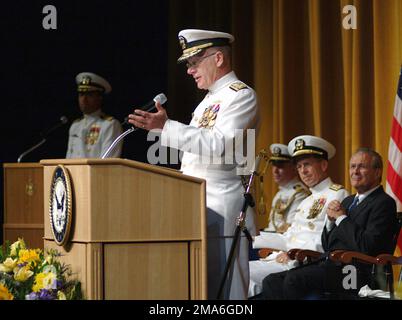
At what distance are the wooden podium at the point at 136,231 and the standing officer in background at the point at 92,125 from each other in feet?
15.1

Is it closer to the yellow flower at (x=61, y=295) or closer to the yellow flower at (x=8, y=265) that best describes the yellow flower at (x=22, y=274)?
the yellow flower at (x=8, y=265)

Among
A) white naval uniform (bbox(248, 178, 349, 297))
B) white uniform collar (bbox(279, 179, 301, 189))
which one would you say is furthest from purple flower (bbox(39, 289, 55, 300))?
white uniform collar (bbox(279, 179, 301, 189))

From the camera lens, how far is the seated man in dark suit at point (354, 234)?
4.82 metres

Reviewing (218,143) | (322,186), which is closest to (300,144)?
(322,186)

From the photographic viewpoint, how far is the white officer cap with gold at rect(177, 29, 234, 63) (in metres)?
4.02

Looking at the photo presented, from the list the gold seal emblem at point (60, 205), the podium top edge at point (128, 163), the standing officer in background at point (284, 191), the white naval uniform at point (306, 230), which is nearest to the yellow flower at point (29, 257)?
the gold seal emblem at point (60, 205)

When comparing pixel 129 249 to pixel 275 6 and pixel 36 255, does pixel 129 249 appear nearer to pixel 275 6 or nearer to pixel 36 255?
pixel 36 255

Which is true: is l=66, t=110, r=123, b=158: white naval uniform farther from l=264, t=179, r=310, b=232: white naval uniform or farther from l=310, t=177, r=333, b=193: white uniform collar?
l=310, t=177, r=333, b=193: white uniform collar

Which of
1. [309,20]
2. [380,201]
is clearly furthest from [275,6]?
[380,201]

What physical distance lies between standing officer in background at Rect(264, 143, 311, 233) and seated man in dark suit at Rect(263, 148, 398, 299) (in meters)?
1.49

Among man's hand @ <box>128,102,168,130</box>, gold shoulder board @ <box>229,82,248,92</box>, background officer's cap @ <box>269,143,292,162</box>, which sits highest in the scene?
gold shoulder board @ <box>229,82,248,92</box>

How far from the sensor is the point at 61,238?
11.6ft

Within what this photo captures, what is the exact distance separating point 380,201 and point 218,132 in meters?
1.45
